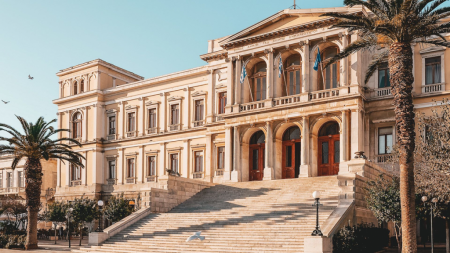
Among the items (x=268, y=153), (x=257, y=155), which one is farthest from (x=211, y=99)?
(x=268, y=153)

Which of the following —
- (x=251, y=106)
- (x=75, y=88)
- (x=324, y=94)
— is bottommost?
(x=251, y=106)

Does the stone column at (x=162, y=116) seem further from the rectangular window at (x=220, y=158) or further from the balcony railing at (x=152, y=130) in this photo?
the rectangular window at (x=220, y=158)

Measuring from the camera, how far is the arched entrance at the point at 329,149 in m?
33.6

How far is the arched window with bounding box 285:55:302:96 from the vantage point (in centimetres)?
3544

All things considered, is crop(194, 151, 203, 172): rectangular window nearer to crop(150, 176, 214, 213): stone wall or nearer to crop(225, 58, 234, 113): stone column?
crop(225, 58, 234, 113): stone column

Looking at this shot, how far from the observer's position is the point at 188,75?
142 ft

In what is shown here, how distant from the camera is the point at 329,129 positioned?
34.4 metres

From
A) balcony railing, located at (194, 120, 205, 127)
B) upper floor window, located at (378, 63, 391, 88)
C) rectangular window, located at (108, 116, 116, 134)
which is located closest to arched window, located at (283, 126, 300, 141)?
upper floor window, located at (378, 63, 391, 88)

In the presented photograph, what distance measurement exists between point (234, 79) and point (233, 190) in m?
8.41

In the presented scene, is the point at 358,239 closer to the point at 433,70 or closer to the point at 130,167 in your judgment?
the point at 433,70

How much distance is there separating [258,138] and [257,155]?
118 cm

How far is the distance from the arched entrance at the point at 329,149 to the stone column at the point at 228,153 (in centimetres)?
599

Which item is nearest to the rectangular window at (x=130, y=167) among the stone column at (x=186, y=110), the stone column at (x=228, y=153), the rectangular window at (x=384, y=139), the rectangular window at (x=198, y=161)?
the stone column at (x=186, y=110)

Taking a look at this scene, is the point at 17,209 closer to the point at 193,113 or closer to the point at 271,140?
the point at 193,113
